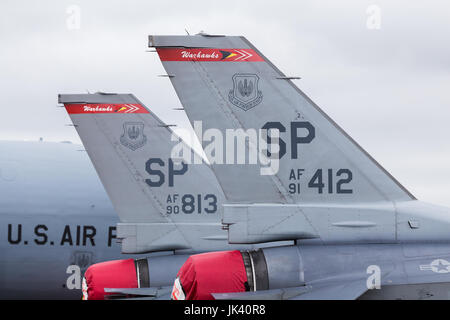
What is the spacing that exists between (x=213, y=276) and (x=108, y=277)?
6783mm

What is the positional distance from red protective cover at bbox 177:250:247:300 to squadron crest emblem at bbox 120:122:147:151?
363 inches

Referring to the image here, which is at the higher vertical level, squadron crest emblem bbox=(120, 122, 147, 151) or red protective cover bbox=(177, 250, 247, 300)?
squadron crest emblem bbox=(120, 122, 147, 151)

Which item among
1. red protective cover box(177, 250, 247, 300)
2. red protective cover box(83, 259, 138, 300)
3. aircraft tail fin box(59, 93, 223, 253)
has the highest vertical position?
aircraft tail fin box(59, 93, 223, 253)

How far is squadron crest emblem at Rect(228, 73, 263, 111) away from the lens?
12.6 metres

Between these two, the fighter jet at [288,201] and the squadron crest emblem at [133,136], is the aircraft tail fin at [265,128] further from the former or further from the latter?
the squadron crest emblem at [133,136]

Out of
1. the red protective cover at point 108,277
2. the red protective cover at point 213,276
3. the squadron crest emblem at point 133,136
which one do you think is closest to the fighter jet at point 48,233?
the squadron crest emblem at point 133,136

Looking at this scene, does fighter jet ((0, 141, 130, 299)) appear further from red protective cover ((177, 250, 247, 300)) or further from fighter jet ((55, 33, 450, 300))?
red protective cover ((177, 250, 247, 300))

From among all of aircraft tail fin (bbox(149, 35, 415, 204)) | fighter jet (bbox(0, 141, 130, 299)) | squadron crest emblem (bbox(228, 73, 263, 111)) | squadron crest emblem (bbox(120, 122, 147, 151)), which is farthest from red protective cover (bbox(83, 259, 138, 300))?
fighter jet (bbox(0, 141, 130, 299))

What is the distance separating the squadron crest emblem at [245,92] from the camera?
12.6 m

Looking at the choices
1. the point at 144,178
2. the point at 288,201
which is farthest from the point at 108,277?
the point at 288,201

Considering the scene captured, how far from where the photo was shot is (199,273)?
37.2 feet

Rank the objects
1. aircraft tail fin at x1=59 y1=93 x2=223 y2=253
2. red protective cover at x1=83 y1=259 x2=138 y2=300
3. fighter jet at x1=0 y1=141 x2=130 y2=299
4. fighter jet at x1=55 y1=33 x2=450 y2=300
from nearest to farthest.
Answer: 1. fighter jet at x1=55 y1=33 x2=450 y2=300
2. red protective cover at x1=83 y1=259 x2=138 y2=300
3. aircraft tail fin at x1=59 y1=93 x2=223 y2=253
4. fighter jet at x1=0 y1=141 x2=130 y2=299

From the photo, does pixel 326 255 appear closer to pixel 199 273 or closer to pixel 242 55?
pixel 199 273
